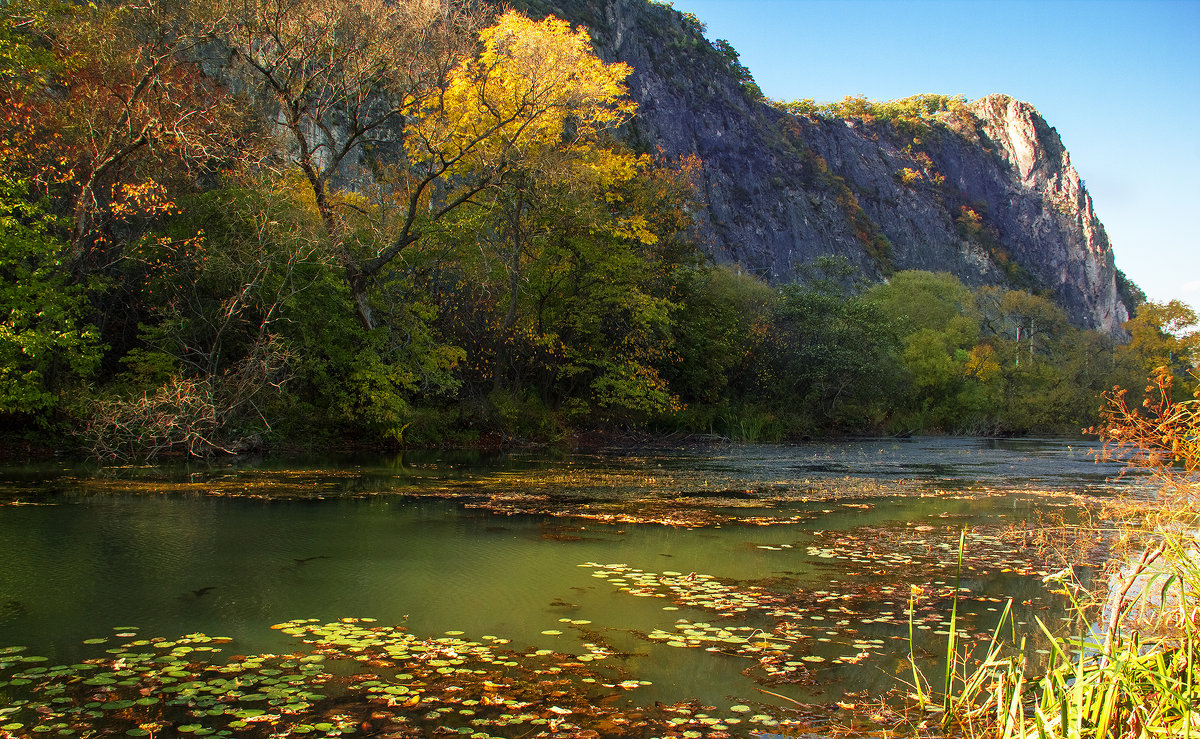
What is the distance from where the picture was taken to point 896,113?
12606cm

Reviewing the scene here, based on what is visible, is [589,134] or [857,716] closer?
[857,716]

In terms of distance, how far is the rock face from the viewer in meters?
74.8

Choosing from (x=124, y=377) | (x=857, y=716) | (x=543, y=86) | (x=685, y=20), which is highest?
(x=685, y=20)

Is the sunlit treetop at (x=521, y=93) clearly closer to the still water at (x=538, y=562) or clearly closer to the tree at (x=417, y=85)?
the tree at (x=417, y=85)

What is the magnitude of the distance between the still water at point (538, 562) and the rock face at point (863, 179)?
176 feet

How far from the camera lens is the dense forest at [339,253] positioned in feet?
60.0

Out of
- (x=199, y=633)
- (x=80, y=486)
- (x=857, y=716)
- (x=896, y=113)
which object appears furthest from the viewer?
(x=896, y=113)

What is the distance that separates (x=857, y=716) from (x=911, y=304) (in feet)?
198

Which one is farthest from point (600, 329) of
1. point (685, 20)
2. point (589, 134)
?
point (685, 20)

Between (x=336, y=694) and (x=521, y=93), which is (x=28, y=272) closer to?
(x=521, y=93)

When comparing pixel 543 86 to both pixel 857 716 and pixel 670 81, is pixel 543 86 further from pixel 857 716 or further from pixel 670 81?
pixel 670 81

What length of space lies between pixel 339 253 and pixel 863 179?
91.2 meters

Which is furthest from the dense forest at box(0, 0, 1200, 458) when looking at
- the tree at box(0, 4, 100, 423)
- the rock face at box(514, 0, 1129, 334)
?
the rock face at box(514, 0, 1129, 334)

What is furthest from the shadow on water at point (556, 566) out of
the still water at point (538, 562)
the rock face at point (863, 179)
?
the rock face at point (863, 179)
